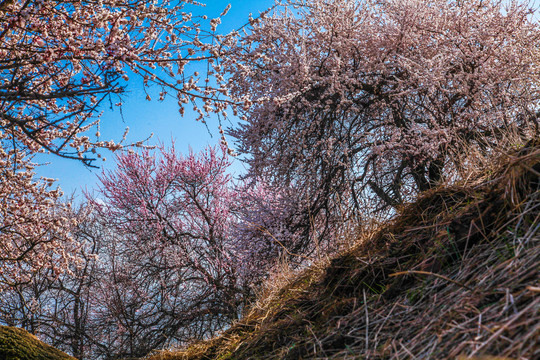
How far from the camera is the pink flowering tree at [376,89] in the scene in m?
6.35

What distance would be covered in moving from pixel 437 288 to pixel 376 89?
17.2 ft

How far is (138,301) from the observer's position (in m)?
9.03

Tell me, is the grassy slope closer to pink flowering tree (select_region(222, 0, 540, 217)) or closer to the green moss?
the green moss

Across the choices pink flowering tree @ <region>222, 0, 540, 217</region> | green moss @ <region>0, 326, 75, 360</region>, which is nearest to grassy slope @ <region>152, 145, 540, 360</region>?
green moss @ <region>0, 326, 75, 360</region>

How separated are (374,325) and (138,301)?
8086 millimetres

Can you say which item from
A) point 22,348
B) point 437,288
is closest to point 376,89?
point 437,288

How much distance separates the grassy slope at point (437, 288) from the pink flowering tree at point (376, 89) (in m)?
3.41

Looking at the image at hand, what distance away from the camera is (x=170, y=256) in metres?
9.08

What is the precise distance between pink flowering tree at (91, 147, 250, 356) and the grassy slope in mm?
5117

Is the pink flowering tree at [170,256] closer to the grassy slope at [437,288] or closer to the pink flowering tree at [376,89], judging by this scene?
the pink flowering tree at [376,89]

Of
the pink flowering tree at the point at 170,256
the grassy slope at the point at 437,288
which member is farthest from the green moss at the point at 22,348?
the pink flowering tree at the point at 170,256

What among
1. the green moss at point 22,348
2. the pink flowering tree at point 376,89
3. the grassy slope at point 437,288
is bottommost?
the grassy slope at point 437,288

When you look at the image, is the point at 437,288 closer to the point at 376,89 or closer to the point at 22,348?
the point at 22,348

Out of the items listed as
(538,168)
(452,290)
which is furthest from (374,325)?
(538,168)
